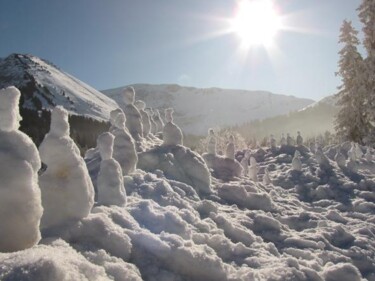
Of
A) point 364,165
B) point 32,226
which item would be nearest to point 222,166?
point 32,226

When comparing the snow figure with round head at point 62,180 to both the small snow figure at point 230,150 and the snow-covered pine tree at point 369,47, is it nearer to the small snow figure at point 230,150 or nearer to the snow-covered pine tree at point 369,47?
the small snow figure at point 230,150

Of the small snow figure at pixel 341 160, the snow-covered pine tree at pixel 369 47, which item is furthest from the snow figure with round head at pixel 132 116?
the snow-covered pine tree at pixel 369 47

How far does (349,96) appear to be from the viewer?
38375mm

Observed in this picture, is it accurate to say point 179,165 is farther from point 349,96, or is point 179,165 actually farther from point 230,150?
point 349,96

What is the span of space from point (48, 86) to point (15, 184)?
155m

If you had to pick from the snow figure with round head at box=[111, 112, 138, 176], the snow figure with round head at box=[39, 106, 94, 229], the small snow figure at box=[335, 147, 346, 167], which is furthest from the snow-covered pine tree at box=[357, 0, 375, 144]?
the snow figure with round head at box=[39, 106, 94, 229]

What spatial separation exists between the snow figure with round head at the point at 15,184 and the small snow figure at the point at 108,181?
9.32ft

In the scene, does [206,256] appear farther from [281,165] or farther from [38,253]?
[281,165]

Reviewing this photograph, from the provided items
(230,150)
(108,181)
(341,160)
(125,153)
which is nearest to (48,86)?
(341,160)

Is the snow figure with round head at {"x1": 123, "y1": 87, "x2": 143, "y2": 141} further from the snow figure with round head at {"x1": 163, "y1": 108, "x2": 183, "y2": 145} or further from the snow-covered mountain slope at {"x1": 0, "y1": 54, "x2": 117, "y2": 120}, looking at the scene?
the snow-covered mountain slope at {"x1": 0, "y1": 54, "x2": 117, "y2": 120}

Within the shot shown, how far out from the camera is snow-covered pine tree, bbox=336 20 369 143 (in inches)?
1426

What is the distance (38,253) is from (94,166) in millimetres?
7536

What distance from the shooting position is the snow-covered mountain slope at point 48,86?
135375 millimetres

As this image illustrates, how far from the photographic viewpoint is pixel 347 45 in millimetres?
39031
